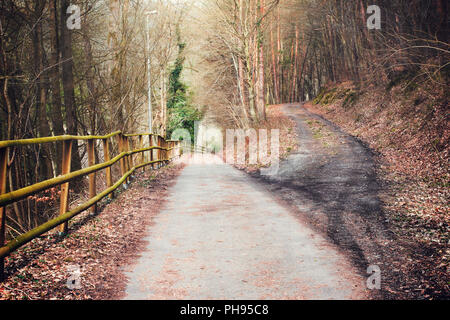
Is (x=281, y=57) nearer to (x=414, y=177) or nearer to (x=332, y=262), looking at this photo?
(x=414, y=177)

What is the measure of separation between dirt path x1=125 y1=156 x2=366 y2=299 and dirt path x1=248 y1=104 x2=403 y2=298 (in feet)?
1.21

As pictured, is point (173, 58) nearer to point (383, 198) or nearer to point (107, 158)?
point (107, 158)

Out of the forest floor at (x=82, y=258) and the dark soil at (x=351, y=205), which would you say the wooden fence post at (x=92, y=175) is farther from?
the dark soil at (x=351, y=205)

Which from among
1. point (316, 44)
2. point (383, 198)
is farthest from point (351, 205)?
point (316, 44)

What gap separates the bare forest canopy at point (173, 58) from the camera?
42.0 feet

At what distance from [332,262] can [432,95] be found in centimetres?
1470

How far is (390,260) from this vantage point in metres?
5.59

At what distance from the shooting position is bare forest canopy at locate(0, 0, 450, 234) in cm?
1280

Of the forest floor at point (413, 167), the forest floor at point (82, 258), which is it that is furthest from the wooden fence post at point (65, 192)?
the forest floor at point (413, 167)

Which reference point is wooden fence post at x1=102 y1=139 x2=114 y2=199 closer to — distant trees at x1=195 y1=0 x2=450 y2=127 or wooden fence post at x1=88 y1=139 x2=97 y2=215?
wooden fence post at x1=88 y1=139 x2=97 y2=215

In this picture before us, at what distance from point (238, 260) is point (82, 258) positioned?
2.14 meters

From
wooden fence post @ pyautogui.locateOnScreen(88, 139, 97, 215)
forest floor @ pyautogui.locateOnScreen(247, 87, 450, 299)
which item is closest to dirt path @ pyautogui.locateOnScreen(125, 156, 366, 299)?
forest floor @ pyautogui.locateOnScreen(247, 87, 450, 299)

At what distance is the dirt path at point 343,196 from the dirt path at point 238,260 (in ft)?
1.21
